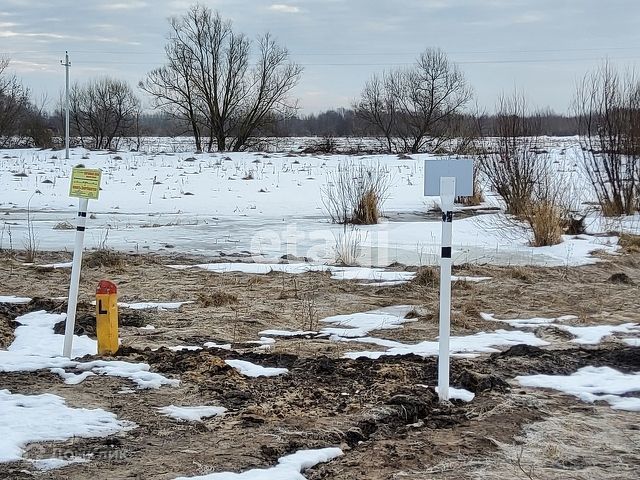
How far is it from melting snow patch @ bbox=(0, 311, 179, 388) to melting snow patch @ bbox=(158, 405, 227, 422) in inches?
20.7

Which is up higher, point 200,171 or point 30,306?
point 200,171

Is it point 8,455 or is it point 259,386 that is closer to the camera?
point 8,455

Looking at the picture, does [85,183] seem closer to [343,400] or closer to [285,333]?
[285,333]

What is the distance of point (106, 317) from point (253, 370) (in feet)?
3.97

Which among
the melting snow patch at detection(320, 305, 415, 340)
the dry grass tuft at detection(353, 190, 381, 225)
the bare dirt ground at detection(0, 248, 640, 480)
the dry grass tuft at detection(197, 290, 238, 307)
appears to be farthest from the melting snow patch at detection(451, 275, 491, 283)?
the dry grass tuft at detection(353, 190, 381, 225)

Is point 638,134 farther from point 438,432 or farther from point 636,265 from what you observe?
point 438,432

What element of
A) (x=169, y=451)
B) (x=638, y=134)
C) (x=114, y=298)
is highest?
(x=638, y=134)

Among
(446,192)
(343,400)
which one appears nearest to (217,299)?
(343,400)

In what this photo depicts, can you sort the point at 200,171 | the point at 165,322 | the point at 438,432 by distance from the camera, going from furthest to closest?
1. the point at 200,171
2. the point at 165,322
3. the point at 438,432

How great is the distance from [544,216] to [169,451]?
402 inches

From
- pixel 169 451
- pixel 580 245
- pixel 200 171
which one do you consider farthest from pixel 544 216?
pixel 200 171

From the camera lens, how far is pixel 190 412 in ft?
15.3

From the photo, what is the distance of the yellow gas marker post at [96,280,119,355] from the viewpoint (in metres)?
5.80

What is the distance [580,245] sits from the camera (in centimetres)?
1286
